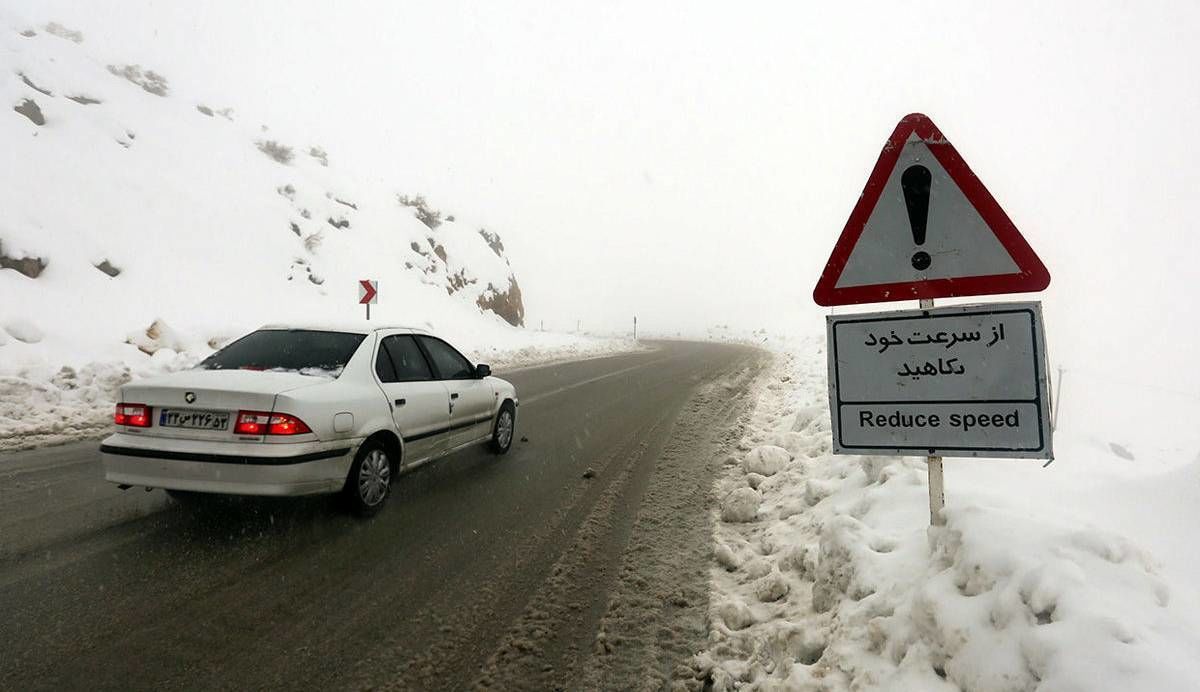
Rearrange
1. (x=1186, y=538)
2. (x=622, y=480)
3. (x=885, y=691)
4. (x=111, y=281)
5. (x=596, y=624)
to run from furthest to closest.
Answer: (x=111, y=281), (x=622, y=480), (x=596, y=624), (x=1186, y=538), (x=885, y=691)

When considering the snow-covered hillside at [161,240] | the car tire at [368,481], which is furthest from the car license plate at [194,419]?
the snow-covered hillside at [161,240]

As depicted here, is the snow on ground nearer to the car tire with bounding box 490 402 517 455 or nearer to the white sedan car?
the white sedan car

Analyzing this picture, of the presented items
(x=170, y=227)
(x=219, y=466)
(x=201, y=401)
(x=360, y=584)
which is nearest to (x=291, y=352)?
(x=201, y=401)

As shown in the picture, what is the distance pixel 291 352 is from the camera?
4703 millimetres

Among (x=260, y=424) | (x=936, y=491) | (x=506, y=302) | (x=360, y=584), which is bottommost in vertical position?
(x=360, y=584)

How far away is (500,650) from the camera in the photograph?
273 centimetres

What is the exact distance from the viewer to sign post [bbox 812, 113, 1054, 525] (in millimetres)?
2279

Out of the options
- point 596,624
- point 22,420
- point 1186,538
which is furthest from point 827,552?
point 22,420

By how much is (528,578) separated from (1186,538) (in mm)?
3280

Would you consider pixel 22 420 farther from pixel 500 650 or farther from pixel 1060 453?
pixel 1060 453

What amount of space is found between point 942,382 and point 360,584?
327 cm

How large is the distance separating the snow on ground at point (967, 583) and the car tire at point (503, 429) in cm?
309

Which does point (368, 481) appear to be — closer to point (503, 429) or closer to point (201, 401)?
point (201, 401)

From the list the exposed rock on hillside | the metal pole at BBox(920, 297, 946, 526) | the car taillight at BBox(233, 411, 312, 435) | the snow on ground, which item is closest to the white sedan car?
the car taillight at BBox(233, 411, 312, 435)
